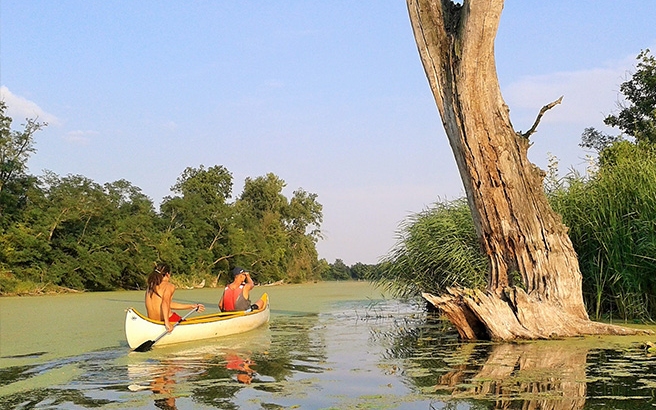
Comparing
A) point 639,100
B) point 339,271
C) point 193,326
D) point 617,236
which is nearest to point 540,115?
point 617,236

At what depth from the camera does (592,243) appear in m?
8.47

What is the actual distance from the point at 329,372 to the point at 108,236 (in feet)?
69.3

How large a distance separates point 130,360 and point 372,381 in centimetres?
268

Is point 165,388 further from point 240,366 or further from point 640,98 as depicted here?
point 640,98

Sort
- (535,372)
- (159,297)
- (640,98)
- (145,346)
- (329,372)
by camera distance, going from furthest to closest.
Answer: (640,98)
(159,297)
(145,346)
(329,372)
(535,372)

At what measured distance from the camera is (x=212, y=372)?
5848mm

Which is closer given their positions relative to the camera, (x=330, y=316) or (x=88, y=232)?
(x=330, y=316)

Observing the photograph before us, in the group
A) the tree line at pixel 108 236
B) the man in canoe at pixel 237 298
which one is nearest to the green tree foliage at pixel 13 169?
the tree line at pixel 108 236

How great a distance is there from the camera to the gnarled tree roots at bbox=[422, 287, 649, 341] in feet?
23.0

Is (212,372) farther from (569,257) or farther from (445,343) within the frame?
(569,257)

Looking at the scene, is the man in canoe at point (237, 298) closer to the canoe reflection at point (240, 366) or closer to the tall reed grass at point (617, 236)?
the canoe reflection at point (240, 366)

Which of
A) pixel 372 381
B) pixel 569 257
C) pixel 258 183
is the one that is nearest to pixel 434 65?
pixel 569 257

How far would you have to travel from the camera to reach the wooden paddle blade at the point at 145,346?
291 inches

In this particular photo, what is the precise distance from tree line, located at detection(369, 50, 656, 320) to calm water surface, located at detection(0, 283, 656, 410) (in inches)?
40.8
